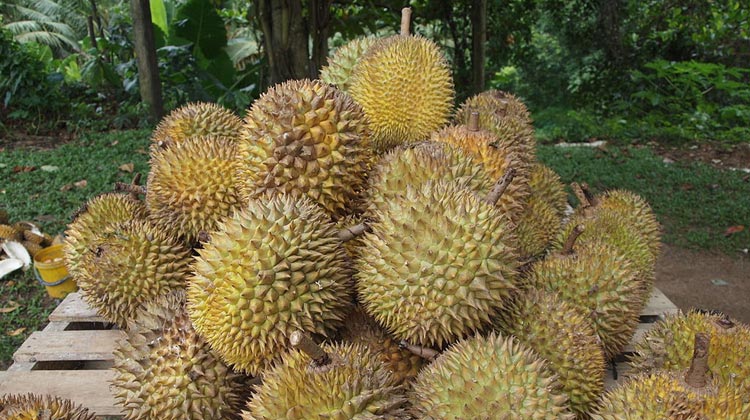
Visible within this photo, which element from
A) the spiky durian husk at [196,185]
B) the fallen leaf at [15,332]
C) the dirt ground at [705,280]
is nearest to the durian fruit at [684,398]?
the spiky durian husk at [196,185]

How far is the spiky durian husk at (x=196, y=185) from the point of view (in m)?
2.04

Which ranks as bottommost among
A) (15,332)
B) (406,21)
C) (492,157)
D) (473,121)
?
(15,332)

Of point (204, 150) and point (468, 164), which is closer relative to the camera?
point (468, 164)

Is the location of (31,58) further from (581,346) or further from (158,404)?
(581,346)

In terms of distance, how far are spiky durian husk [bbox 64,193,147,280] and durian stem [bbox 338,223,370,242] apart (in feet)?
3.37

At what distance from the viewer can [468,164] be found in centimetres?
195

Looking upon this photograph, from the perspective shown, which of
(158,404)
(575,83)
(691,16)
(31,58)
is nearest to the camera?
(158,404)

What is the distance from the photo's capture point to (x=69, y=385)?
228cm

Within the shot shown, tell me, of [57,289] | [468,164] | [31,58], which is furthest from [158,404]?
[31,58]

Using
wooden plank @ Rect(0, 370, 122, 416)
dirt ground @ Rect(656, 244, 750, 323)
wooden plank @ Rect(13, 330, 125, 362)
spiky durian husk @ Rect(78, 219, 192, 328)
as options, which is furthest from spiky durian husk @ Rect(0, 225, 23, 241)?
dirt ground @ Rect(656, 244, 750, 323)

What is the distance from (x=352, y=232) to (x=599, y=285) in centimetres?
93

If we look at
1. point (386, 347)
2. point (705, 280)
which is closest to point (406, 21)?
point (386, 347)

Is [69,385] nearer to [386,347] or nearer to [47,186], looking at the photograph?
[386,347]

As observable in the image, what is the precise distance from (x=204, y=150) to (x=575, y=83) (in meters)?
11.2
